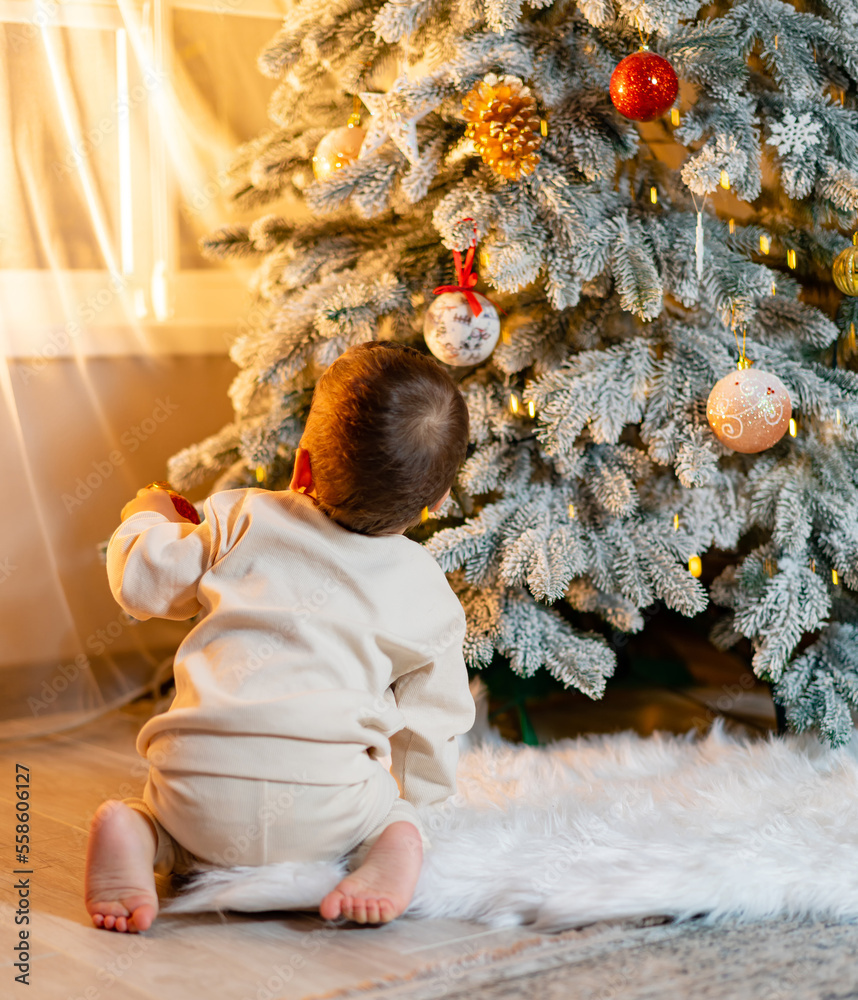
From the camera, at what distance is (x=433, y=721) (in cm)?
102

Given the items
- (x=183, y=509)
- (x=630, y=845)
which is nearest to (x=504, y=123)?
(x=183, y=509)

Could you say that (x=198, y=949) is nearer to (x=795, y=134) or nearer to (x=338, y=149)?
(x=338, y=149)

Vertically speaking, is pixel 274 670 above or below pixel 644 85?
below

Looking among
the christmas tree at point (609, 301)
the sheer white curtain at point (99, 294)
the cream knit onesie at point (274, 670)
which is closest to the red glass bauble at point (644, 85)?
the christmas tree at point (609, 301)

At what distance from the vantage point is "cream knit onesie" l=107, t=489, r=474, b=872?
88 centimetres

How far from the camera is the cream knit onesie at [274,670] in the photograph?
2.89 ft

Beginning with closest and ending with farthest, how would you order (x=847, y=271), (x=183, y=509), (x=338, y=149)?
(x=183, y=509) → (x=847, y=271) → (x=338, y=149)

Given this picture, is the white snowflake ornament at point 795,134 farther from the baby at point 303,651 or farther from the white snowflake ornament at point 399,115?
the baby at point 303,651

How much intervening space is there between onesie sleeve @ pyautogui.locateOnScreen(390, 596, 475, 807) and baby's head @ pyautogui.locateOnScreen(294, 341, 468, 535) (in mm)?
158

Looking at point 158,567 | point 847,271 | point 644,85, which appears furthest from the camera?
point 847,271

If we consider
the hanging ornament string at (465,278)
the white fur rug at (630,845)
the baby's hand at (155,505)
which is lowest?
the white fur rug at (630,845)

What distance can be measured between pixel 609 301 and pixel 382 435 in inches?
22.3

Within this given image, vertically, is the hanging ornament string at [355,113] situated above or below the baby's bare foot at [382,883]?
above

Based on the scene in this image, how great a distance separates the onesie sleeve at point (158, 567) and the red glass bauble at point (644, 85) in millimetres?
669
